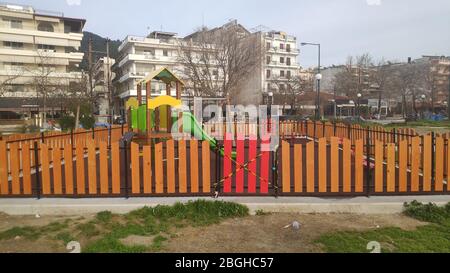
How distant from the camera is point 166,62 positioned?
5831 cm

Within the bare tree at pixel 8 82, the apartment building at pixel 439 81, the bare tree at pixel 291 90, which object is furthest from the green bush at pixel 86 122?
the apartment building at pixel 439 81

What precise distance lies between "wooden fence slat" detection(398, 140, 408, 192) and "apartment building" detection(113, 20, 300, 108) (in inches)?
1431

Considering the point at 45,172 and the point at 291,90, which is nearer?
the point at 45,172

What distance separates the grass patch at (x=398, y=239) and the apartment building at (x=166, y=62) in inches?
1494

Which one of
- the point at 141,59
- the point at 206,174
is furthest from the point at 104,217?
the point at 141,59

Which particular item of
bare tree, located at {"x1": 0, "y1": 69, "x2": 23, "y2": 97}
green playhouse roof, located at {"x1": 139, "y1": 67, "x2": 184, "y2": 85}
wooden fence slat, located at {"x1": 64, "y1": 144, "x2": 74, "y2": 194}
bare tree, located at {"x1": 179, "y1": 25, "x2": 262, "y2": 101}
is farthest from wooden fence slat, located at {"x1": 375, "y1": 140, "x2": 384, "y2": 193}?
bare tree, located at {"x1": 179, "y1": 25, "x2": 262, "y2": 101}

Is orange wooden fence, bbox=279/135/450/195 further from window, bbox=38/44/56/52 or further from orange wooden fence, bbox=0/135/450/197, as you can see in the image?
window, bbox=38/44/56/52

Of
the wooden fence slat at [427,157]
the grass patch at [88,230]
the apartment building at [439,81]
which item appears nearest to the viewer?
the grass patch at [88,230]

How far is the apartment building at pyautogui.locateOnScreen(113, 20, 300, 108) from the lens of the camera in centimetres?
5059

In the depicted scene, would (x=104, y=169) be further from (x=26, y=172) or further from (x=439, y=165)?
(x=439, y=165)

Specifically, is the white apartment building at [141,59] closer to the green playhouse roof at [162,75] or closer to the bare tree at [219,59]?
the bare tree at [219,59]

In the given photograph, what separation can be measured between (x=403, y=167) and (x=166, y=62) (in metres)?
55.4

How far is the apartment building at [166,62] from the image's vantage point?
50594 mm

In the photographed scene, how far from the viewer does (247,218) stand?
5.43 m
